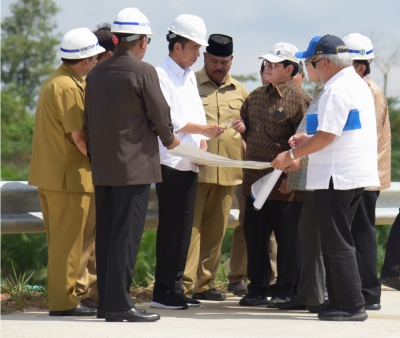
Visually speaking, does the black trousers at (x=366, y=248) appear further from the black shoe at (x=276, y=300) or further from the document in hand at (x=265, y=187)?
the document in hand at (x=265, y=187)

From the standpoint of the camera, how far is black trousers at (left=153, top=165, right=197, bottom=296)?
21.1 feet

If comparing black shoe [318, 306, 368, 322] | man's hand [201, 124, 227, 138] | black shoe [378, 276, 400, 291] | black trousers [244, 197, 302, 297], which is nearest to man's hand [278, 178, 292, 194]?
black trousers [244, 197, 302, 297]

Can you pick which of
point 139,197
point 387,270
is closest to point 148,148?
point 139,197

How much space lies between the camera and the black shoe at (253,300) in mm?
6805

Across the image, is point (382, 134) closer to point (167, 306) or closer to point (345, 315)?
point (345, 315)

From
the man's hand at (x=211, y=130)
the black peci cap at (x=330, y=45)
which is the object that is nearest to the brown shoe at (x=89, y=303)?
the man's hand at (x=211, y=130)

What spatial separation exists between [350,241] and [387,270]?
69.7 inches

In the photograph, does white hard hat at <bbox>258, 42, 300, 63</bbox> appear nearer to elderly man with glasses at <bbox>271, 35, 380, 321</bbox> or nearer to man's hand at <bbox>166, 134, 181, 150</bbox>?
elderly man with glasses at <bbox>271, 35, 380, 321</bbox>

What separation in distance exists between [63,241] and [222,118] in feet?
6.26

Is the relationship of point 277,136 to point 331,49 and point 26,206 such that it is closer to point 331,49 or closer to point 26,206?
point 331,49

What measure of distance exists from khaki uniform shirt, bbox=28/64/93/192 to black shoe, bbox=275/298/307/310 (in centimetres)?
176

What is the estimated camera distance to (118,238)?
571cm

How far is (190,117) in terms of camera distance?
6531 millimetres

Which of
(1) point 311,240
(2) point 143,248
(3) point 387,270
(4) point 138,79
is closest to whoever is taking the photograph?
(4) point 138,79
